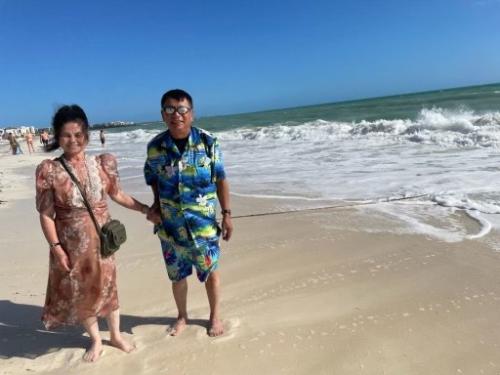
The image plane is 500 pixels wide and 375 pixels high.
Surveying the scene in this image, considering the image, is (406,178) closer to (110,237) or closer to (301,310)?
(301,310)

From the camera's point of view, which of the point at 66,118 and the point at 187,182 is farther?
the point at 187,182

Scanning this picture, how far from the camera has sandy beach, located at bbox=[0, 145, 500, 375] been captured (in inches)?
107

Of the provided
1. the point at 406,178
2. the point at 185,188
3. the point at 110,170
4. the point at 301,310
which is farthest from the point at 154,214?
the point at 406,178

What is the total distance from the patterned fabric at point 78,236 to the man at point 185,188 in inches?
12.5

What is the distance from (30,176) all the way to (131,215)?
8.15 meters

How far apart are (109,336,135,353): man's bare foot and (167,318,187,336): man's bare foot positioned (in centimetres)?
29

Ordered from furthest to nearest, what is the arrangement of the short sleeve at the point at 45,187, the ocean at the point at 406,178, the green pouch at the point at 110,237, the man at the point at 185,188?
1. the ocean at the point at 406,178
2. the man at the point at 185,188
3. the green pouch at the point at 110,237
4. the short sleeve at the point at 45,187

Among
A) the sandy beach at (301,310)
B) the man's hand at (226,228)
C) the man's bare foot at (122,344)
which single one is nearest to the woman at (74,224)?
the man's bare foot at (122,344)

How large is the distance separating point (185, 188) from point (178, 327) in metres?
1.06

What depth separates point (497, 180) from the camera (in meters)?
7.20

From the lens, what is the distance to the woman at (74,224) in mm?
2561

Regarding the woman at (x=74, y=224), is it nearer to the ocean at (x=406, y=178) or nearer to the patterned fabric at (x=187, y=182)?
the patterned fabric at (x=187, y=182)

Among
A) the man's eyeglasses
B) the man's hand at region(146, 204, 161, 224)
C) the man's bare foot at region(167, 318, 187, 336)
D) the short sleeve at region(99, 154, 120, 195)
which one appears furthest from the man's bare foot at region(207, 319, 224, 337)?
the man's eyeglasses

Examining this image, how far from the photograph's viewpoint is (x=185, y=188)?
9.32ft
